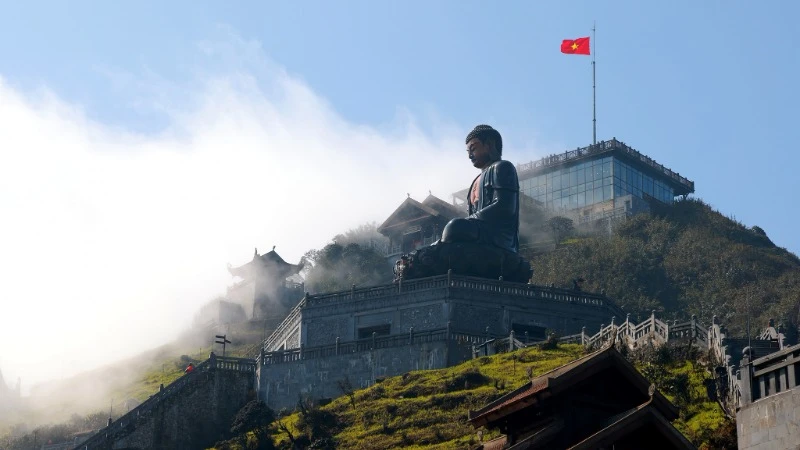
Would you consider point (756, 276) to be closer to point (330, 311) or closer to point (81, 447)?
point (330, 311)

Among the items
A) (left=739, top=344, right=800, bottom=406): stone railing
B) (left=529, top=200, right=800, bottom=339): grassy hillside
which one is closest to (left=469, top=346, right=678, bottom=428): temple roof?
(left=739, top=344, right=800, bottom=406): stone railing

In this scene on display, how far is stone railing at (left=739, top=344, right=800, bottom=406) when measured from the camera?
2280cm

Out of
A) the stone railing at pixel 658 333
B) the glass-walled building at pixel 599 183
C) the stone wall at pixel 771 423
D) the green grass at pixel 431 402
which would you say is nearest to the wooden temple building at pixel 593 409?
the stone wall at pixel 771 423

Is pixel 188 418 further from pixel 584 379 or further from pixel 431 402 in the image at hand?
pixel 584 379

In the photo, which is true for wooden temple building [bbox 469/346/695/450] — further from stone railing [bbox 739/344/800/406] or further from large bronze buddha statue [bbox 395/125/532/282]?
large bronze buddha statue [bbox 395/125/532/282]

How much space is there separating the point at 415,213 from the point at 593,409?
7907 cm

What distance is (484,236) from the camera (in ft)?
239

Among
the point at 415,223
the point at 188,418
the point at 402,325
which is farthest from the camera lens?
the point at 415,223

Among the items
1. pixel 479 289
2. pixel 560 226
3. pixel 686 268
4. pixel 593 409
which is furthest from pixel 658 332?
pixel 560 226

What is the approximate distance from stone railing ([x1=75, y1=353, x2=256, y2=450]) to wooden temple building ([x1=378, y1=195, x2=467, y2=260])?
35827 millimetres

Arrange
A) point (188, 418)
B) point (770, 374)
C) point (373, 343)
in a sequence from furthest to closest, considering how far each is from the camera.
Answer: point (373, 343)
point (188, 418)
point (770, 374)

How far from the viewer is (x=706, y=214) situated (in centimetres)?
10256

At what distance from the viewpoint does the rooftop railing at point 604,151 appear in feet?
351

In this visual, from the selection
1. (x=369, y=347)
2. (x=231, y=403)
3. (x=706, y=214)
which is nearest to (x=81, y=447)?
(x=231, y=403)
